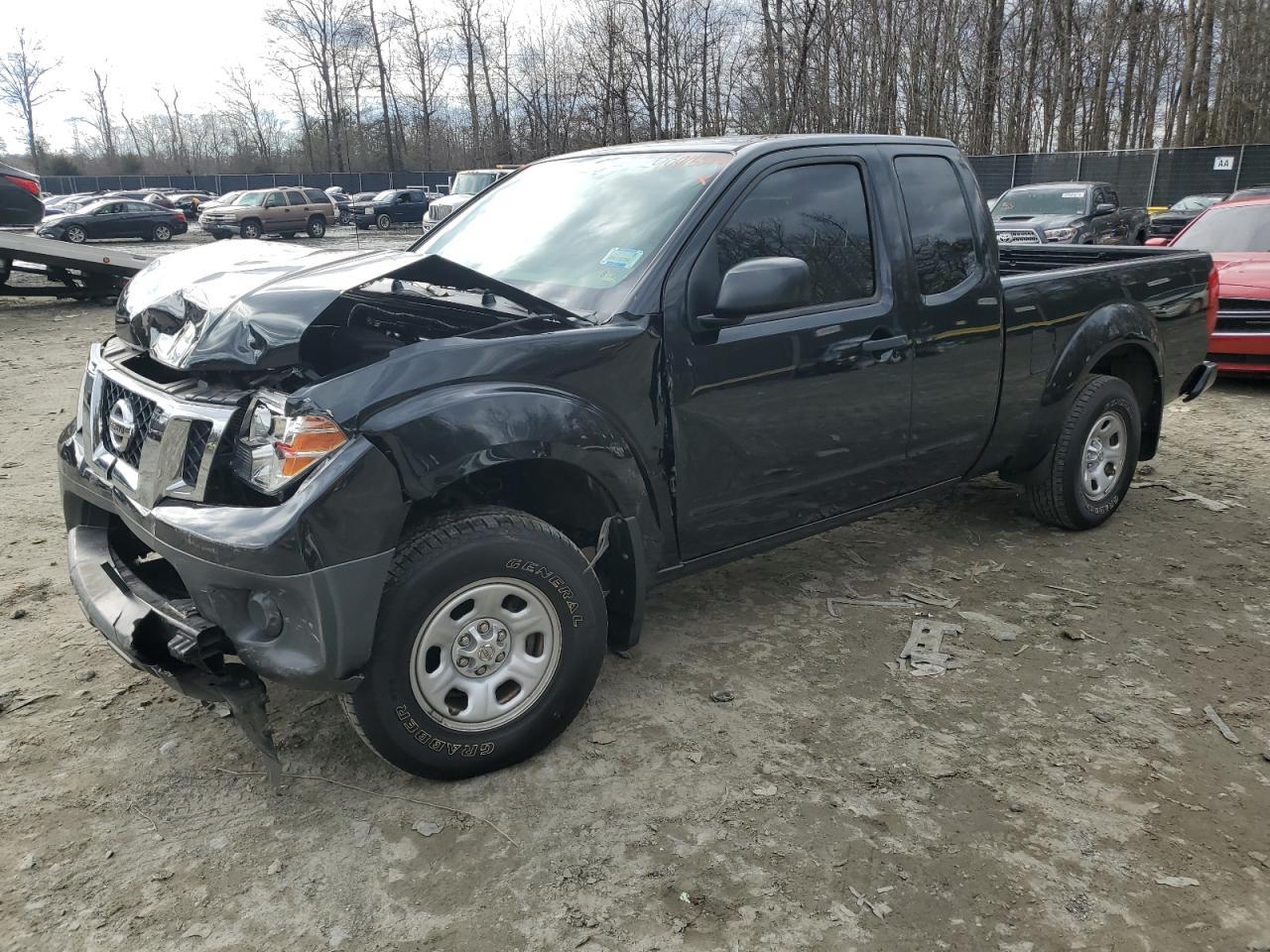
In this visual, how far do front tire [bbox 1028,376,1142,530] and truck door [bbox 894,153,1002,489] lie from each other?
739 millimetres

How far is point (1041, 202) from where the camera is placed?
16203 mm

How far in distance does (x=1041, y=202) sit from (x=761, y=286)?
1520 centimetres

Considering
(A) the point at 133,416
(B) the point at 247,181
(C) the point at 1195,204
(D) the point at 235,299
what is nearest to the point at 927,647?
(D) the point at 235,299

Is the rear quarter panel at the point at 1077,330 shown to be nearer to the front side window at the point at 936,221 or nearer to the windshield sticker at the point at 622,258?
the front side window at the point at 936,221

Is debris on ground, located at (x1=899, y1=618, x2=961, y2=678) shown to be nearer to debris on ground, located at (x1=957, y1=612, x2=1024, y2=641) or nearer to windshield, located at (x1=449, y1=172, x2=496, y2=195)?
debris on ground, located at (x1=957, y1=612, x2=1024, y2=641)

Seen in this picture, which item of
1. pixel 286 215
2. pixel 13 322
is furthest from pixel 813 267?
pixel 286 215

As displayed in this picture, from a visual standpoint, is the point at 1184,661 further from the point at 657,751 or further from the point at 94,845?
the point at 94,845

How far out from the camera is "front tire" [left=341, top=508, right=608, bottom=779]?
269 cm

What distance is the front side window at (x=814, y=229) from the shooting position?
3.49 m

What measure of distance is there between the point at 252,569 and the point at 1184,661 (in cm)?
355

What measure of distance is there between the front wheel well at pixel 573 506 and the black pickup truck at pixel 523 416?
1 cm

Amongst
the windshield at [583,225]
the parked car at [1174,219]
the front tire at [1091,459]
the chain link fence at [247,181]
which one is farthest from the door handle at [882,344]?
the chain link fence at [247,181]

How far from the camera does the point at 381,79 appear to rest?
66938 millimetres

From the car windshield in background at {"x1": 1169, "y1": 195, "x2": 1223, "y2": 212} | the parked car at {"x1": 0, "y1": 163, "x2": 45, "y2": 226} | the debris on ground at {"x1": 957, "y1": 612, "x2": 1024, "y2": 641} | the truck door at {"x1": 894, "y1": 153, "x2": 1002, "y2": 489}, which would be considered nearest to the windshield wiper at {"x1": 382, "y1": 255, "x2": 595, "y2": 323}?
the truck door at {"x1": 894, "y1": 153, "x2": 1002, "y2": 489}
